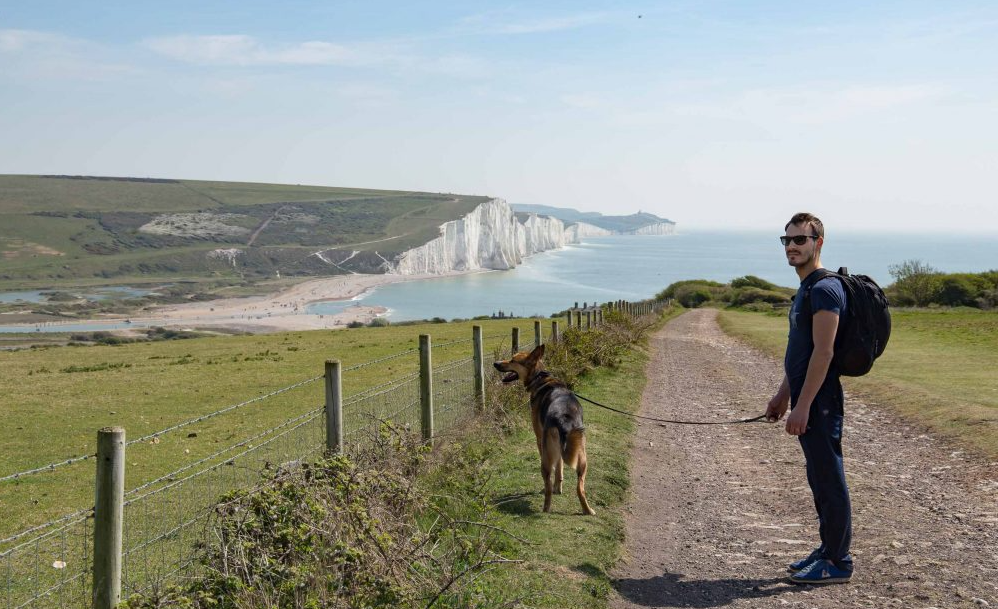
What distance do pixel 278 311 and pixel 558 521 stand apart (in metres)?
99.2

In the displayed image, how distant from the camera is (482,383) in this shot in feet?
35.3

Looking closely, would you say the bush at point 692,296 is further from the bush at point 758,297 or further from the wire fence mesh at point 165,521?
the wire fence mesh at point 165,521

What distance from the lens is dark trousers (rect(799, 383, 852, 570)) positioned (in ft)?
17.9

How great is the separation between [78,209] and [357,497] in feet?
706

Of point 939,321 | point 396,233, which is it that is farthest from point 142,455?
point 396,233

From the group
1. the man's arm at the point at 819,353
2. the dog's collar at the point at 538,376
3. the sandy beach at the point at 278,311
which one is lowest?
the sandy beach at the point at 278,311

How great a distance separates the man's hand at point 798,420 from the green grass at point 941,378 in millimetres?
5734

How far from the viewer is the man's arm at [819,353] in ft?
17.2

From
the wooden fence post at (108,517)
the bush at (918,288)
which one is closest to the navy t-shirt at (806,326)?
the wooden fence post at (108,517)

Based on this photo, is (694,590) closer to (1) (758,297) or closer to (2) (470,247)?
(1) (758,297)

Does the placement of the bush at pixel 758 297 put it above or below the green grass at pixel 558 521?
below

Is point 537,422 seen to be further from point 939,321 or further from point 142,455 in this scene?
point 939,321

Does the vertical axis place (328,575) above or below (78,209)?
below

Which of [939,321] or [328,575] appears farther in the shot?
[939,321]
